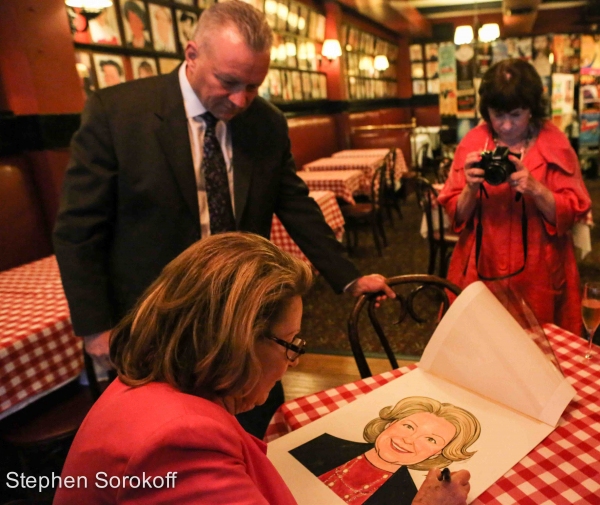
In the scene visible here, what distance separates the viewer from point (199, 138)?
144 cm

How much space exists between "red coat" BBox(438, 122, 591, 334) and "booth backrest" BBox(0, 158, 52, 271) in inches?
90.0

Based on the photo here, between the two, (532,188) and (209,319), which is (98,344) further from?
(532,188)

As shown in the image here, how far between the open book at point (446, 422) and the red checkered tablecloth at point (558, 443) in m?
0.02

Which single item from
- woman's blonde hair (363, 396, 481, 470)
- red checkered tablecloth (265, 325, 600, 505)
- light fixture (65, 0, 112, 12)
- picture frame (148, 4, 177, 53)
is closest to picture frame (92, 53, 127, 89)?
light fixture (65, 0, 112, 12)

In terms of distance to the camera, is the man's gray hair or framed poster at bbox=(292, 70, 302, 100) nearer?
the man's gray hair

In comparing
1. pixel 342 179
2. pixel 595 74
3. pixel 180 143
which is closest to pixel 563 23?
pixel 595 74

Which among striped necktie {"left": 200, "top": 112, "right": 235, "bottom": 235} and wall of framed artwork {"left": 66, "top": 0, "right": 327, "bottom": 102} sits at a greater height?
wall of framed artwork {"left": 66, "top": 0, "right": 327, "bottom": 102}

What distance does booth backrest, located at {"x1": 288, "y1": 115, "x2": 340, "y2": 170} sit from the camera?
6.40 metres

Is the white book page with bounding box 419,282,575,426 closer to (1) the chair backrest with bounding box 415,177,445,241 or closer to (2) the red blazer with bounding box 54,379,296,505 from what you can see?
(2) the red blazer with bounding box 54,379,296,505

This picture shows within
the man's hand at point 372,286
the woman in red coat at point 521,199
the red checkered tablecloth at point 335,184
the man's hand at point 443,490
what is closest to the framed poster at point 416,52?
the red checkered tablecloth at point 335,184

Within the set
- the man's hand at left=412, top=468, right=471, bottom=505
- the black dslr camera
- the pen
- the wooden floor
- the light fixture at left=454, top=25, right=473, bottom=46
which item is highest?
the light fixture at left=454, top=25, right=473, bottom=46

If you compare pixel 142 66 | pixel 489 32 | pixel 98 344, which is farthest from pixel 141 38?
pixel 489 32

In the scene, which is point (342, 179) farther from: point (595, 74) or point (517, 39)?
point (517, 39)

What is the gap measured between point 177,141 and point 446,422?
3.10 feet
